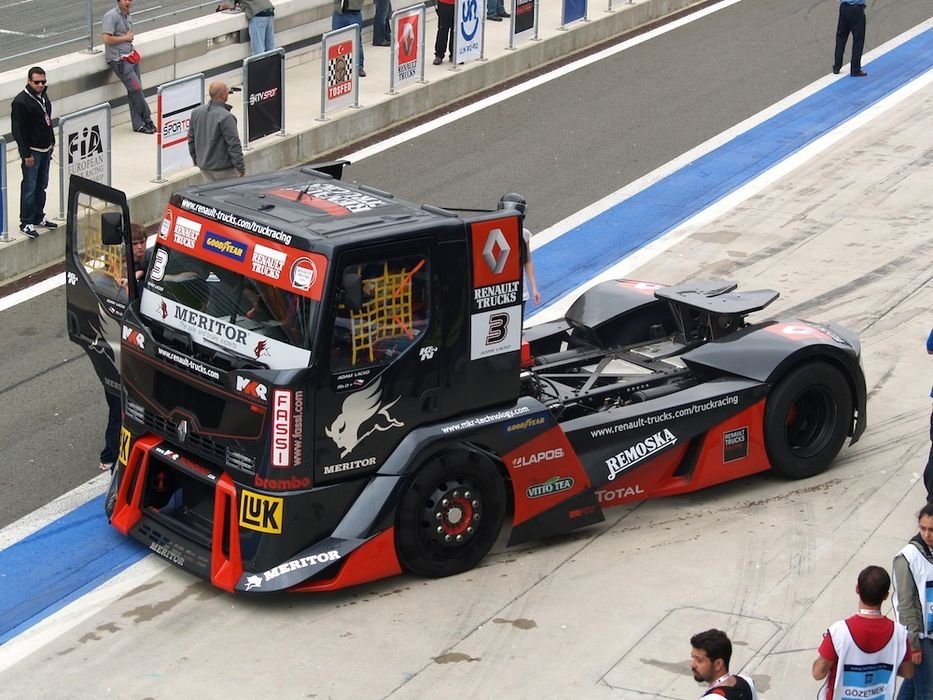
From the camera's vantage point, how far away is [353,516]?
9.29m

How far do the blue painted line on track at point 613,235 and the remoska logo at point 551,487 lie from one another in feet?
8.09

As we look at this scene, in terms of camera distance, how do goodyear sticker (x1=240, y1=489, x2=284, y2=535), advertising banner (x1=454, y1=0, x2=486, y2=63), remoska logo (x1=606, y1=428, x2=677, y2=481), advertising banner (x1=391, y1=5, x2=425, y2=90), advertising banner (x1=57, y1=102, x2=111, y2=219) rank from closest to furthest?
Answer: goodyear sticker (x1=240, y1=489, x2=284, y2=535), remoska logo (x1=606, y1=428, x2=677, y2=481), advertising banner (x1=57, y1=102, x2=111, y2=219), advertising banner (x1=391, y1=5, x2=425, y2=90), advertising banner (x1=454, y1=0, x2=486, y2=63)

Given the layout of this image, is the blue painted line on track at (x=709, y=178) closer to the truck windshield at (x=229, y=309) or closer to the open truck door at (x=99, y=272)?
the open truck door at (x=99, y=272)

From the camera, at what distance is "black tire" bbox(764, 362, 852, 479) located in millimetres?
10734

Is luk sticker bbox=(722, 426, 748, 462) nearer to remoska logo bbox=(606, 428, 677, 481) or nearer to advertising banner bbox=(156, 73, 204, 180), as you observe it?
remoska logo bbox=(606, 428, 677, 481)

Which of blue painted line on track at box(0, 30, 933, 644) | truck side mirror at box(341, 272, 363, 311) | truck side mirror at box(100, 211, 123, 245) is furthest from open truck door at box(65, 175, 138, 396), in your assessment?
truck side mirror at box(341, 272, 363, 311)

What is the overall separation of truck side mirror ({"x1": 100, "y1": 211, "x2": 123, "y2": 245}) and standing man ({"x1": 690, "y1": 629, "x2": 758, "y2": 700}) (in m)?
4.96

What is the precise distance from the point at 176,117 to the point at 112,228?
6.64 meters

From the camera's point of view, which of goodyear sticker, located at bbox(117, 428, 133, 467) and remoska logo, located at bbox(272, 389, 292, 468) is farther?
goodyear sticker, located at bbox(117, 428, 133, 467)

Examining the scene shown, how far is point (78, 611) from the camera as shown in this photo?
9.37 metres

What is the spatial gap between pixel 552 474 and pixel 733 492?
1.66 m

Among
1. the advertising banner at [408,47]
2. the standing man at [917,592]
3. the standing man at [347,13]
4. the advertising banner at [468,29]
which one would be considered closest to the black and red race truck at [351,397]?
the standing man at [917,592]

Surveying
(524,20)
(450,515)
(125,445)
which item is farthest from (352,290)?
(524,20)

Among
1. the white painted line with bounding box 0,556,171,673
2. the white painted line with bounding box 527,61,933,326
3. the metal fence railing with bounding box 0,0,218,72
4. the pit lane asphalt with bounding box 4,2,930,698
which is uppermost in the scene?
the metal fence railing with bounding box 0,0,218,72
